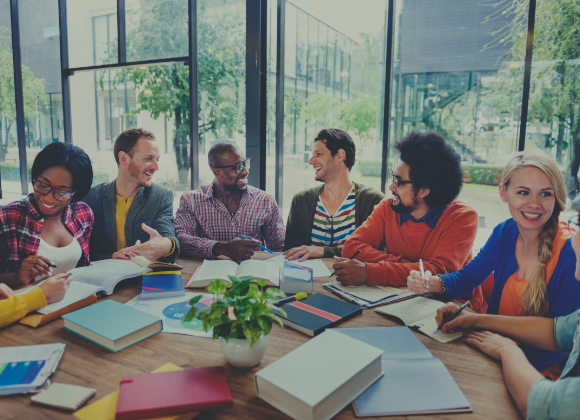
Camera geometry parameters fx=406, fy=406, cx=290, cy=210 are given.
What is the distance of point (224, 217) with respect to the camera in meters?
2.62

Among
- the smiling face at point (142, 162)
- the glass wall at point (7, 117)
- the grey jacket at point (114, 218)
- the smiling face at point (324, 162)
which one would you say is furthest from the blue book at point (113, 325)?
the glass wall at point (7, 117)

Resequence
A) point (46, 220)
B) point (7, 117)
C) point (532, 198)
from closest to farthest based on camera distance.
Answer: point (532, 198) → point (46, 220) → point (7, 117)

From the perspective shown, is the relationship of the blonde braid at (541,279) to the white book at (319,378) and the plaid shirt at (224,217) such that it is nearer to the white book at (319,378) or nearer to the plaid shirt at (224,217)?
the white book at (319,378)

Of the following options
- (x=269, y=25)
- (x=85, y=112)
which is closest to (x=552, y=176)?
(x=269, y=25)

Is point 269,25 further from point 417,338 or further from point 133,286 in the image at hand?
point 417,338

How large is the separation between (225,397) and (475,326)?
0.83 metres

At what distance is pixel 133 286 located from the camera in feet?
5.49

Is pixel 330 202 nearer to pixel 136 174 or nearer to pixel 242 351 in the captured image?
pixel 136 174

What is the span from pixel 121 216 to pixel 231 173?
73cm

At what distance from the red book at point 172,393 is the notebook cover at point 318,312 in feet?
1.11

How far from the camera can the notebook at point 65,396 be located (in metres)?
0.90

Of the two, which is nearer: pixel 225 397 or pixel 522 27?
pixel 225 397

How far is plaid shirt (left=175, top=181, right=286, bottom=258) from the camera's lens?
2.58 m

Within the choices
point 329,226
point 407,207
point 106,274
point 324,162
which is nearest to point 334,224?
point 329,226
